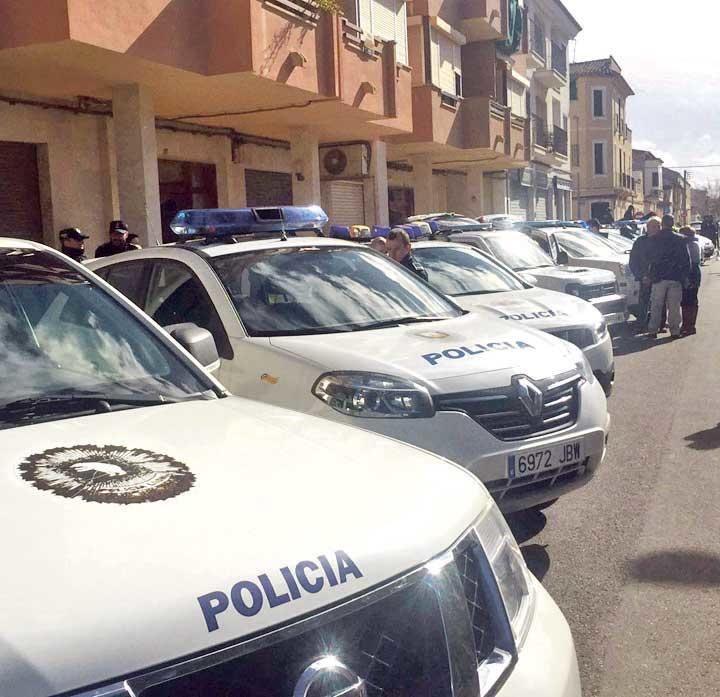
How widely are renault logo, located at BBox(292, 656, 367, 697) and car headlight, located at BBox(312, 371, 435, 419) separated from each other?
257cm

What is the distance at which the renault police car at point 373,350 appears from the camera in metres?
4.23

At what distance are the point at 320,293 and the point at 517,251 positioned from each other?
648cm

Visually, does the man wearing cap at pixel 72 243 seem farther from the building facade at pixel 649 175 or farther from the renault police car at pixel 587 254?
the building facade at pixel 649 175

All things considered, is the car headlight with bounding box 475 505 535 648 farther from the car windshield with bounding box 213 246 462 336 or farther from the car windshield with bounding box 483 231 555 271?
the car windshield with bounding box 483 231 555 271

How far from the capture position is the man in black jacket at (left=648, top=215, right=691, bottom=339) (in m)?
12.7

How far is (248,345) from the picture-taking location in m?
4.78

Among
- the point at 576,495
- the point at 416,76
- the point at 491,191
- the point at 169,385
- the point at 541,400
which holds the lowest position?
the point at 576,495

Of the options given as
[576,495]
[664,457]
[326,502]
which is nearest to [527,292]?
[664,457]

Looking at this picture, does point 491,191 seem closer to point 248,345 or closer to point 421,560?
point 248,345

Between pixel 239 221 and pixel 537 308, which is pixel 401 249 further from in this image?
pixel 239 221

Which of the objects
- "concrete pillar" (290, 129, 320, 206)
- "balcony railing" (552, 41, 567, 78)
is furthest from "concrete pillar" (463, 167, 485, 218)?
"concrete pillar" (290, 129, 320, 206)

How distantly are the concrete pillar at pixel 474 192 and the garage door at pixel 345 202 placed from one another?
711cm

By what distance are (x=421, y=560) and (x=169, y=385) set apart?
1340mm

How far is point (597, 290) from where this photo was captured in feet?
37.4
